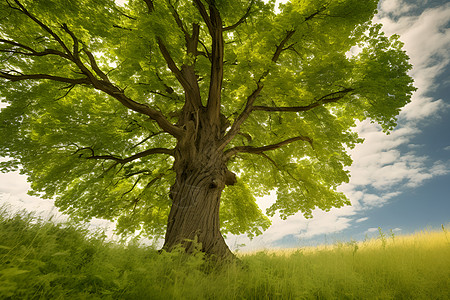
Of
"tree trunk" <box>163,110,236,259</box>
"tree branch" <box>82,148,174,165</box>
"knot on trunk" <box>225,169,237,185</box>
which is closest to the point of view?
"tree trunk" <box>163,110,236,259</box>

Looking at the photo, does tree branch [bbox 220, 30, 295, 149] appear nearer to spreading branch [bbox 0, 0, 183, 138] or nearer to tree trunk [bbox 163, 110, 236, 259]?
tree trunk [bbox 163, 110, 236, 259]

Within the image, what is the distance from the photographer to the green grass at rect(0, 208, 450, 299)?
2.29 metres

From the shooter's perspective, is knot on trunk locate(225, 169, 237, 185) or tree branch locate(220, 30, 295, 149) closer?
tree branch locate(220, 30, 295, 149)

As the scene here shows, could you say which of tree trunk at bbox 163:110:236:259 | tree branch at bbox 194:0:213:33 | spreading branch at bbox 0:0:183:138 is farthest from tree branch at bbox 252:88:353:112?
spreading branch at bbox 0:0:183:138

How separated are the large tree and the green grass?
185cm

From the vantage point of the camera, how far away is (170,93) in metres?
8.41

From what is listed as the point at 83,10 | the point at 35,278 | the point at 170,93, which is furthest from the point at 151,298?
the point at 170,93

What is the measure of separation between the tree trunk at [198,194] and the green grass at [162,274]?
73 centimetres

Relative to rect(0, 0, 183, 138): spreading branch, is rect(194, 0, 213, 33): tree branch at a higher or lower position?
higher

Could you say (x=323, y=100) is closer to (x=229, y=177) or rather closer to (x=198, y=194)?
(x=229, y=177)

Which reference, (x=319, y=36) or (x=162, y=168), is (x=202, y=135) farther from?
(x=319, y=36)

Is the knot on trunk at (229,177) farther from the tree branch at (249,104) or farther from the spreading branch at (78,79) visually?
the spreading branch at (78,79)

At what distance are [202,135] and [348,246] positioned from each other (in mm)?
5222

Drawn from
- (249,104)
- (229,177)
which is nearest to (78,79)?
(249,104)
